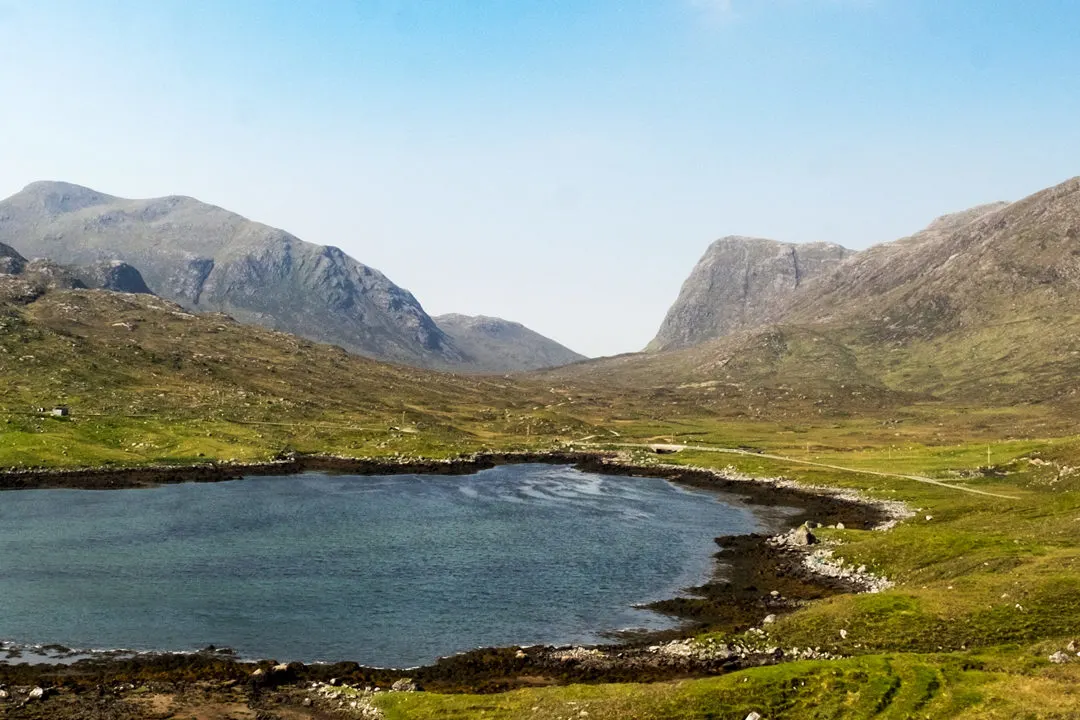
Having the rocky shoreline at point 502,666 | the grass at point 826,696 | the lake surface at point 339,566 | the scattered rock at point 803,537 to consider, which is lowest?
the lake surface at point 339,566

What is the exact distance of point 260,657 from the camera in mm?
59812

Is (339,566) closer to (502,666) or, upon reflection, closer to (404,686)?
(502,666)

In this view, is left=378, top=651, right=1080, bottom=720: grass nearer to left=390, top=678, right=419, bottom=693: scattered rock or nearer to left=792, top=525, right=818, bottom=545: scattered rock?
left=390, top=678, right=419, bottom=693: scattered rock

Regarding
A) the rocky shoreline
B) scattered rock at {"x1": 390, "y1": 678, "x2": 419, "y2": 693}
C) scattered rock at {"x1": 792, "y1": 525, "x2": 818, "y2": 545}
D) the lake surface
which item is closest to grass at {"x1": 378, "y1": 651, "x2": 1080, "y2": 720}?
scattered rock at {"x1": 390, "y1": 678, "x2": 419, "y2": 693}

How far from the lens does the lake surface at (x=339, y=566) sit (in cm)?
6569

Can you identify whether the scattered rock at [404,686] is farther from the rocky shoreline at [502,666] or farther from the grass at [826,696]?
the grass at [826,696]

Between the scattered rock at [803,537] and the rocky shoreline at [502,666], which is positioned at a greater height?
the scattered rock at [803,537]

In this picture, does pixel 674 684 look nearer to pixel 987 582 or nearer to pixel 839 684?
pixel 839 684

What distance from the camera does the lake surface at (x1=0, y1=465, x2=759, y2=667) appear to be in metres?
65.7

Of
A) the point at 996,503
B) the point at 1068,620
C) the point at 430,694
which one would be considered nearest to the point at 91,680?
the point at 430,694

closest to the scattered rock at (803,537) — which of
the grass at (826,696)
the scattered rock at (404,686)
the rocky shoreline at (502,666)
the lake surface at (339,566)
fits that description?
the rocky shoreline at (502,666)

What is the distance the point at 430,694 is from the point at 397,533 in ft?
201

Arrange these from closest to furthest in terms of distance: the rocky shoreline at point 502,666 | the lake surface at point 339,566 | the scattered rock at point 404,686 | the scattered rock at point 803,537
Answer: the rocky shoreline at point 502,666
the scattered rock at point 404,686
the lake surface at point 339,566
the scattered rock at point 803,537

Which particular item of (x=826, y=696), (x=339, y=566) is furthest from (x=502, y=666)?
(x=339, y=566)
